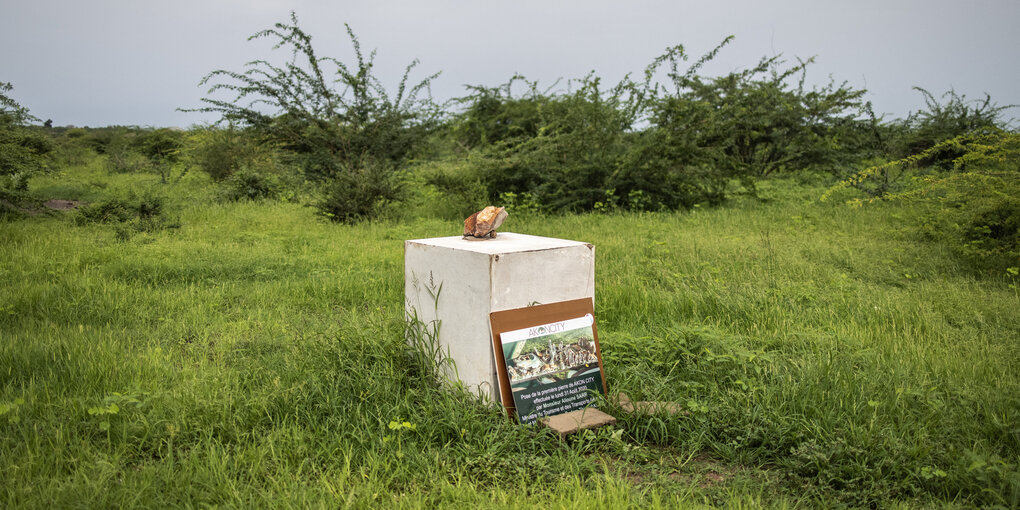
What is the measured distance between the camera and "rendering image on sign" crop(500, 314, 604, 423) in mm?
3197

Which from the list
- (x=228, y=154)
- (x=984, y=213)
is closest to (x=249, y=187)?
(x=228, y=154)

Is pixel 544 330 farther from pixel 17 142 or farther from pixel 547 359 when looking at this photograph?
pixel 17 142

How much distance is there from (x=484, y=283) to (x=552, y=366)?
601mm

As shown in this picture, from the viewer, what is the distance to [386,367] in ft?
11.6

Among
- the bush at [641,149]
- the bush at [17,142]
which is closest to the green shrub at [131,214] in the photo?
the bush at [17,142]

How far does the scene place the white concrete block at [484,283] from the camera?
3197mm

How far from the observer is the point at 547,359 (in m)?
3.32

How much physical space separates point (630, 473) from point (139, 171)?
2208cm

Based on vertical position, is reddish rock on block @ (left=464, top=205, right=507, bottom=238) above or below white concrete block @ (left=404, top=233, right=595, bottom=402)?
above

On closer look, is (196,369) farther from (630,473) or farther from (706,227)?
(706,227)

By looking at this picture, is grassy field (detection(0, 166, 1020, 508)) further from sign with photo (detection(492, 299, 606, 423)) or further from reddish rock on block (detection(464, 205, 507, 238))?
reddish rock on block (detection(464, 205, 507, 238))

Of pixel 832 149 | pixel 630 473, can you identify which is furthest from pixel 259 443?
pixel 832 149

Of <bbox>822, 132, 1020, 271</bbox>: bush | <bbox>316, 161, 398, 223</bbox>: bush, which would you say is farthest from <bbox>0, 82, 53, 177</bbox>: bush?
<bbox>822, 132, 1020, 271</bbox>: bush

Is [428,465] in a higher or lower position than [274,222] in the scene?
lower
